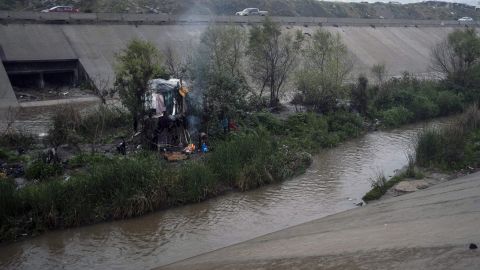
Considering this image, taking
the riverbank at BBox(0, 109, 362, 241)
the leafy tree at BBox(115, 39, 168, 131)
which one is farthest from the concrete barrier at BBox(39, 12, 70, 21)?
the riverbank at BBox(0, 109, 362, 241)

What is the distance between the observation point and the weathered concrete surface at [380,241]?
7.85 m

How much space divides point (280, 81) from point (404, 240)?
Answer: 17952mm

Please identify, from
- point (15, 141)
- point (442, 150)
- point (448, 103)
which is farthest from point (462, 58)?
point (15, 141)

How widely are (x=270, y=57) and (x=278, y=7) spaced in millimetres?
37513

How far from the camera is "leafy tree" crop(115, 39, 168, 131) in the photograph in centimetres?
1692

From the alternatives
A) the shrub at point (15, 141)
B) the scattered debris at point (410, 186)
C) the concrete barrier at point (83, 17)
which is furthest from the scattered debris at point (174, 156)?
the concrete barrier at point (83, 17)

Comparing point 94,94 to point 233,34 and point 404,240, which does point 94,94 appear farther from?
point 404,240

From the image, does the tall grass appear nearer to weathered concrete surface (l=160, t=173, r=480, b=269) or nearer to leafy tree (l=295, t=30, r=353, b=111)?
weathered concrete surface (l=160, t=173, r=480, b=269)

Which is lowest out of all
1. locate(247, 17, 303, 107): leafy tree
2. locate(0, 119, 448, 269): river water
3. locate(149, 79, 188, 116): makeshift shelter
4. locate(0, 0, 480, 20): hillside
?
locate(0, 119, 448, 269): river water

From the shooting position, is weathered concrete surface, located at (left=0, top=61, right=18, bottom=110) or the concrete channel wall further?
the concrete channel wall

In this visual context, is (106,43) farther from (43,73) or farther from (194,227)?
(194,227)

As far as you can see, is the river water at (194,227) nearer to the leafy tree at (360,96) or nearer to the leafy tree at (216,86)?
the leafy tree at (216,86)

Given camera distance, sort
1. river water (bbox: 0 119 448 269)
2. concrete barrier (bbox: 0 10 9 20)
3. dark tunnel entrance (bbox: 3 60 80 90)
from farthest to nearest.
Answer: concrete barrier (bbox: 0 10 9 20) < dark tunnel entrance (bbox: 3 60 80 90) < river water (bbox: 0 119 448 269)

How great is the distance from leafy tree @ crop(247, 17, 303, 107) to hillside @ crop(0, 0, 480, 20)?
69.7ft
